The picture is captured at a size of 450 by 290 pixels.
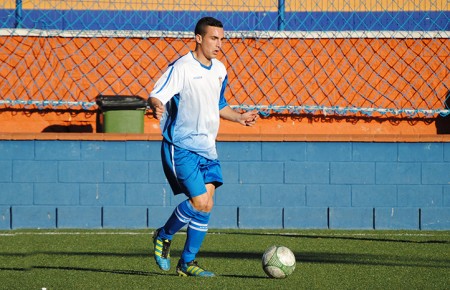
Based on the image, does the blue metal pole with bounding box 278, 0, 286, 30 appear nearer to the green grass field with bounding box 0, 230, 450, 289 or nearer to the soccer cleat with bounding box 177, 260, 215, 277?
the green grass field with bounding box 0, 230, 450, 289

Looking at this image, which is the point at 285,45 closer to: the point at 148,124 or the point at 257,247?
the point at 148,124

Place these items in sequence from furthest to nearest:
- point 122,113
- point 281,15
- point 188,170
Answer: point 281,15, point 122,113, point 188,170

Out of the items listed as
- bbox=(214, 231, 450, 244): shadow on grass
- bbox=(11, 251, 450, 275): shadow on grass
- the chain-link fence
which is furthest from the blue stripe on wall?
bbox=(11, 251, 450, 275): shadow on grass

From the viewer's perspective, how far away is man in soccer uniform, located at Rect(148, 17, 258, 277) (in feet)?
24.4

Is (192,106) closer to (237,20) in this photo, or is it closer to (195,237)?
(195,237)

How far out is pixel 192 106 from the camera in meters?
7.49

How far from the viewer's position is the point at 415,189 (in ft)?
41.0

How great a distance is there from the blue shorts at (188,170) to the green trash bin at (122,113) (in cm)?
506

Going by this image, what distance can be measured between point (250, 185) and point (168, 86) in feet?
17.0

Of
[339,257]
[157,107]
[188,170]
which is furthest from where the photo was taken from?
[339,257]

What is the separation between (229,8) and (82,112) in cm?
257

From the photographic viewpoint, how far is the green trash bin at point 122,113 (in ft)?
41.4

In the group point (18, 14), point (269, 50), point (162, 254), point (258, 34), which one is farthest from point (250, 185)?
point (162, 254)

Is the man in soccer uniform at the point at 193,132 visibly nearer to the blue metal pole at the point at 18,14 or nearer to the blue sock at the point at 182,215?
the blue sock at the point at 182,215
